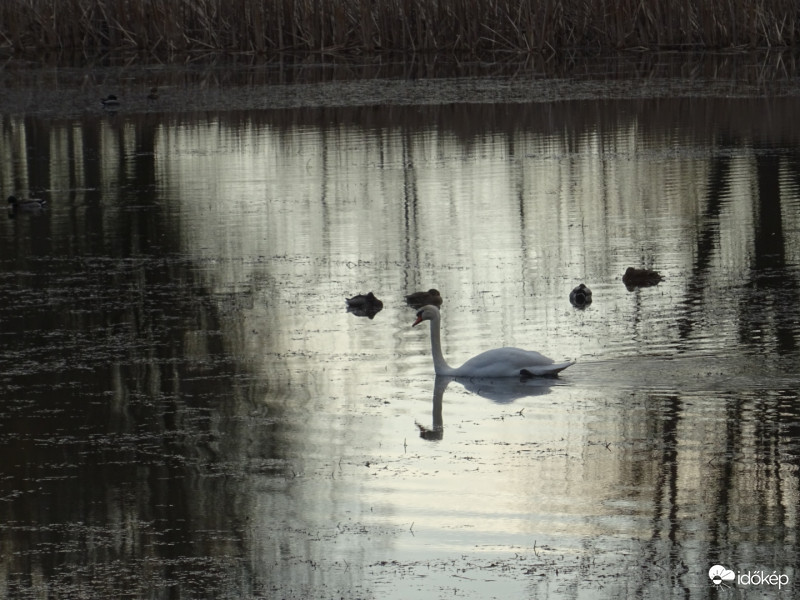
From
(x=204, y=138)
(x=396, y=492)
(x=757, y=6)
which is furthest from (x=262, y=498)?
(x=757, y=6)

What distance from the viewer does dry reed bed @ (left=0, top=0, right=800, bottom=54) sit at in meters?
30.0

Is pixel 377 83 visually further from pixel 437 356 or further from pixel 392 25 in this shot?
pixel 437 356

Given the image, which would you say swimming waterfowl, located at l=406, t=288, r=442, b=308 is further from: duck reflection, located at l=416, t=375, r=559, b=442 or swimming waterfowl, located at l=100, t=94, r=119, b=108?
swimming waterfowl, located at l=100, t=94, r=119, b=108

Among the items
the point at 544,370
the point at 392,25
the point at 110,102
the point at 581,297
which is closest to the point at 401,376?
the point at 544,370

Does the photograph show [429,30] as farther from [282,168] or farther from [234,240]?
[234,240]

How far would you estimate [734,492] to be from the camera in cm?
666

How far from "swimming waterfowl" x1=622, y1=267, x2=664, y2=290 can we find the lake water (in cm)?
11

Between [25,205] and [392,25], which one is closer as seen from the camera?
[25,205]

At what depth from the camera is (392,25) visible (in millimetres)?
32031

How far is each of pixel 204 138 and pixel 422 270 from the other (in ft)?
34.0

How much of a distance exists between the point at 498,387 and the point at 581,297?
6.73ft

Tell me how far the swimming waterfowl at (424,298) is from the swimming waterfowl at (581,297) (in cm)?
95

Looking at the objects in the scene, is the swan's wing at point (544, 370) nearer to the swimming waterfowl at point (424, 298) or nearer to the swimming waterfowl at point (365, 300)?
the swimming waterfowl at point (424, 298)

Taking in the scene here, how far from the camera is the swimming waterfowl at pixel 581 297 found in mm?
10602
